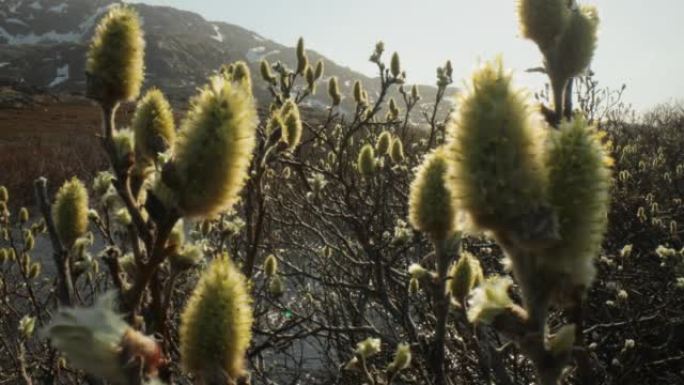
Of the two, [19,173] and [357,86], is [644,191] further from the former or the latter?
[19,173]

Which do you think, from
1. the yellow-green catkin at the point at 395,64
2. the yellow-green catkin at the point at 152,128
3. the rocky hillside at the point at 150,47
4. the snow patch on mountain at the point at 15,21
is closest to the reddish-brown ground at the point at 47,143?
the yellow-green catkin at the point at 152,128

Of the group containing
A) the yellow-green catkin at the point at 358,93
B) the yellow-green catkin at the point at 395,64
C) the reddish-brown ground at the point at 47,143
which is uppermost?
the reddish-brown ground at the point at 47,143

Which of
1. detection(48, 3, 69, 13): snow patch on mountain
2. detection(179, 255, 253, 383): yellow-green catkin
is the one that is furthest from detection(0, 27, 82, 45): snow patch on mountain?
detection(179, 255, 253, 383): yellow-green catkin

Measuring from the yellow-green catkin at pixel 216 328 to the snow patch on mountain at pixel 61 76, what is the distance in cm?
9350

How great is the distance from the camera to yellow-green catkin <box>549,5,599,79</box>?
5.56ft

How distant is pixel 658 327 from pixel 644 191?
4.30 metres

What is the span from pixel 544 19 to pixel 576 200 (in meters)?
0.88

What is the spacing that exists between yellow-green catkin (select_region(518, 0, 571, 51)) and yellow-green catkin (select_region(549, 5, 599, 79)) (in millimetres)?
25

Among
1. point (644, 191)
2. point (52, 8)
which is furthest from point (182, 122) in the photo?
point (52, 8)

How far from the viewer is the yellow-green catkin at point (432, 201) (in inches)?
62.1

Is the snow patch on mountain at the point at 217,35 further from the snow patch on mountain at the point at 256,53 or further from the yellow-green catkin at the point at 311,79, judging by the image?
the yellow-green catkin at the point at 311,79

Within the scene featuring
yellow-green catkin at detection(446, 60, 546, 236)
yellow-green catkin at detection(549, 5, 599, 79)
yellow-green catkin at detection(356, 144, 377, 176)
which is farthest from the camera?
yellow-green catkin at detection(356, 144, 377, 176)

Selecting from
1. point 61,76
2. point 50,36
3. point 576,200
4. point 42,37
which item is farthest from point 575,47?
point 50,36

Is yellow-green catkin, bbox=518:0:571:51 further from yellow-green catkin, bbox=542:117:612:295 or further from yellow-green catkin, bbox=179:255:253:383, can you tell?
yellow-green catkin, bbox=179:255:253:383
